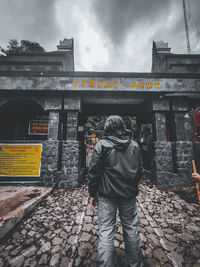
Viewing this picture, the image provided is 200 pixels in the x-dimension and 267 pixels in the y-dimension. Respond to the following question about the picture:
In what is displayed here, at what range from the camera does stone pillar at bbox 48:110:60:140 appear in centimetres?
553

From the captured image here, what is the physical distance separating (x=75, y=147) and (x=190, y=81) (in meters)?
6.68

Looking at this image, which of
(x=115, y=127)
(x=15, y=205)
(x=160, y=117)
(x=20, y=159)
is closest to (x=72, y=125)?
(x=20, y=159)

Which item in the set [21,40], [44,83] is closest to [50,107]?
[44,83]

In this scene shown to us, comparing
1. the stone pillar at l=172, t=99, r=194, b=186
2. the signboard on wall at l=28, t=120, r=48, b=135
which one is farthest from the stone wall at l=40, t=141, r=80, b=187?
the stone pillar at l=172, t=99, r=194, b=186

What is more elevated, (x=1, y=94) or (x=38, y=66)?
(x=38, y=66)

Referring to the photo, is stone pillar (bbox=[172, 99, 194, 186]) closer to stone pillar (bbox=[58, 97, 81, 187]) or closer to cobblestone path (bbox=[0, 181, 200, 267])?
cobblestone path (bbox=[0, 181, 200, 267])

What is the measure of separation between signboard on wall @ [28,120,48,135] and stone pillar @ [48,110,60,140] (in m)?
2.74

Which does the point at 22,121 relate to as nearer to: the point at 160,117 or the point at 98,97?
the point at 98,97

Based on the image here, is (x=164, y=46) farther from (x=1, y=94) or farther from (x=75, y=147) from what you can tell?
(x=1, y=94)

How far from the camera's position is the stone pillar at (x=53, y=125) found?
5535mm

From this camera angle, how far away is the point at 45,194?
4.29 meters

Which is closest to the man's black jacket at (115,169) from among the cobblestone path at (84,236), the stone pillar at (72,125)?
the cobblestone path at (84,236)

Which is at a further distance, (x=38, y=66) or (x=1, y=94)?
(x=38, y=66)

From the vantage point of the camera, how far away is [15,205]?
10.7 feet
